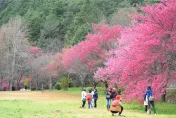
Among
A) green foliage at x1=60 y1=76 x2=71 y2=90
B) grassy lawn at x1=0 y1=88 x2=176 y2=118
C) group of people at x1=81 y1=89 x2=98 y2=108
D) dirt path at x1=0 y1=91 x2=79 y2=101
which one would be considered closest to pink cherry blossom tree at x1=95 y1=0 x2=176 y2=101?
grassy lawn at x1=0 y1=88 x2=176 y2=118

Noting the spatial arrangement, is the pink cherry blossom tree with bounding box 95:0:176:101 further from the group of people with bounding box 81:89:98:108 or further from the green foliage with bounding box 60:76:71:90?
the green foliage with bounding box 60:76:71:90

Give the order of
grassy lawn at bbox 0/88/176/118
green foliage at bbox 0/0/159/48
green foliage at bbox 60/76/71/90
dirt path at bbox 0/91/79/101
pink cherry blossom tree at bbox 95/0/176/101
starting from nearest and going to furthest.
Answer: grassy lawn at bbox 0/88/176/118 < pink cherry blossom tree at bbox 95/0/176/101 < dirt path at bbox 0/91/79/101 < green foliage at bbox 60/76/71/90 < green foliage at bbox 0/0/159/48

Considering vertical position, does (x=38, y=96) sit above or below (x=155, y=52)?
below

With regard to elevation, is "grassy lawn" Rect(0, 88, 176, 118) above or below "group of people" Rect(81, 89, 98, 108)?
below

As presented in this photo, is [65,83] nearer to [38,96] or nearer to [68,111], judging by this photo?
[38,96]

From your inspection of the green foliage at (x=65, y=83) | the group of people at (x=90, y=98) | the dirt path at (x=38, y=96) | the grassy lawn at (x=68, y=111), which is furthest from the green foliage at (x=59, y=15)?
the grassy lawn at (x=68, y=111)

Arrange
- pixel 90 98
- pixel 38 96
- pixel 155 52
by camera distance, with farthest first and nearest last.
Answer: pixel 38 96 < pixel 90 98 < pixel 155 52

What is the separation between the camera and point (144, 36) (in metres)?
21.9

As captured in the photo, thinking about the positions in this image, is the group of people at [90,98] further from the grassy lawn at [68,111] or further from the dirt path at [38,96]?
the dirt path at [38,96]

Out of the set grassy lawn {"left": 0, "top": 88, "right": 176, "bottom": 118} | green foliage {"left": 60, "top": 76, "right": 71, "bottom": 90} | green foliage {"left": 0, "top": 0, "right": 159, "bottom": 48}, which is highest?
green foliage {"left": 0, "top": 0, "right": 159, "bottom": 48}

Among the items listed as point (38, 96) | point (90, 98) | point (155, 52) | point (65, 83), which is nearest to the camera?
point (155, 52)

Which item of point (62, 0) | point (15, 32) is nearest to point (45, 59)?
point (15, 32)

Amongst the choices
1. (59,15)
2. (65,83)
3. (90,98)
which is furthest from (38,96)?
(59,15)

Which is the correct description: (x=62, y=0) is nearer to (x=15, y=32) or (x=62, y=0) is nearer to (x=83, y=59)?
(x=15, y=32)
